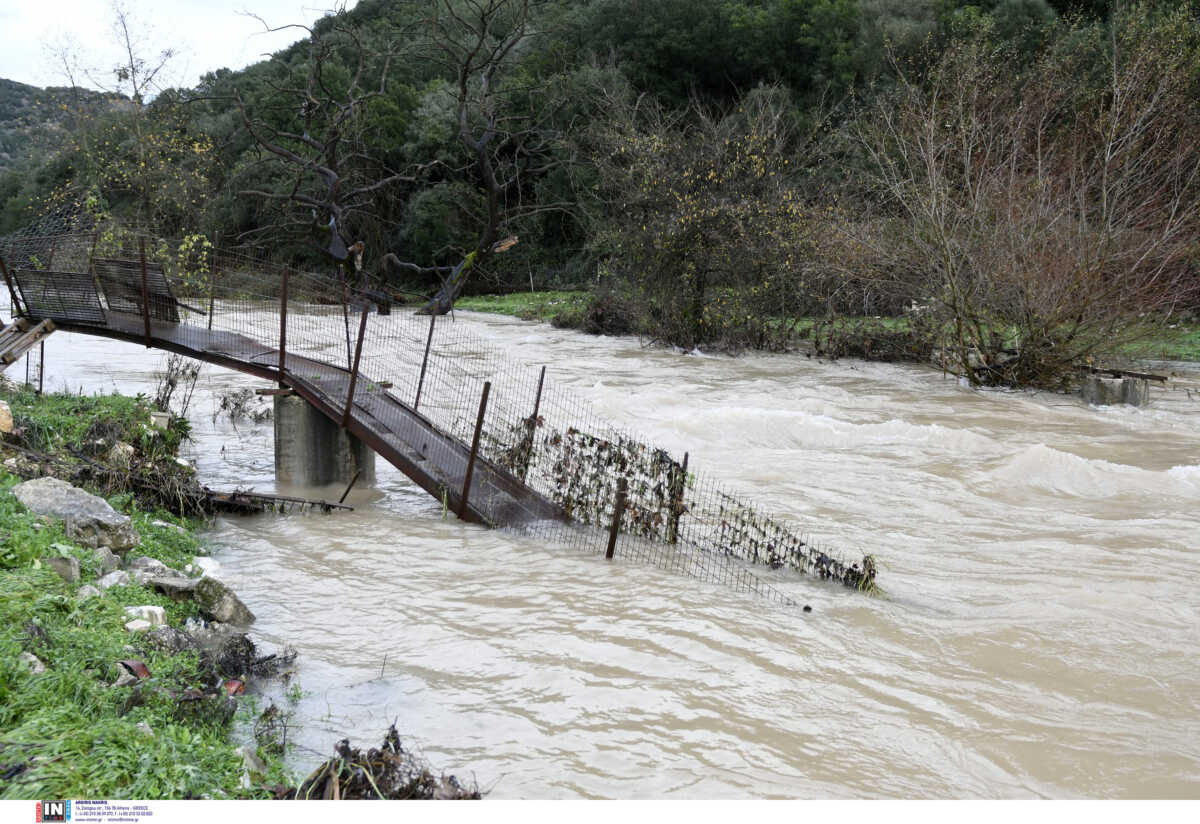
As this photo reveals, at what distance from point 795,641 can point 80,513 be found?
4.71 meters

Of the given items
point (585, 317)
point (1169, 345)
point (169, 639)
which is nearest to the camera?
point (169, 639)

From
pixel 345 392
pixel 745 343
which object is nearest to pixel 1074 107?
pixel 745 343

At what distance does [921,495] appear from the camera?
10.1m

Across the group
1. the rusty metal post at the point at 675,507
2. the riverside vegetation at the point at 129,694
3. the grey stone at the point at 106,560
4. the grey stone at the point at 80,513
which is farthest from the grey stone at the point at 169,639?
the rusty metal post at the point at 675,507

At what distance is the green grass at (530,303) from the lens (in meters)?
28.9

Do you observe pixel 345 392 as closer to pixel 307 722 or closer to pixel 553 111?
pixel 307 722

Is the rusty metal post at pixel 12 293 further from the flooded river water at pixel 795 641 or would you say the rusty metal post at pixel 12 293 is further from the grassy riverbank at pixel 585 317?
the grassy riverbank at pixel 585 317

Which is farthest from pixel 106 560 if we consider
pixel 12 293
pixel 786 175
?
pixel 786 175

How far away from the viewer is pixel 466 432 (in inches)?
438

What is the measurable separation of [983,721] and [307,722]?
354 centimetres

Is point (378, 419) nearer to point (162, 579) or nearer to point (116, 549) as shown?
point (116, 549)

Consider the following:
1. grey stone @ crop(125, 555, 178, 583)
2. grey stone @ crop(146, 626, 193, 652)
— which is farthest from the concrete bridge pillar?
grey stone @ crop(146, 626, 193, 652)

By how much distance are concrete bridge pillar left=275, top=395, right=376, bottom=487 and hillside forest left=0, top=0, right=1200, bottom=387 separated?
418 inches

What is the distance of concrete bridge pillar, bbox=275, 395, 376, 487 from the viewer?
9.84m
